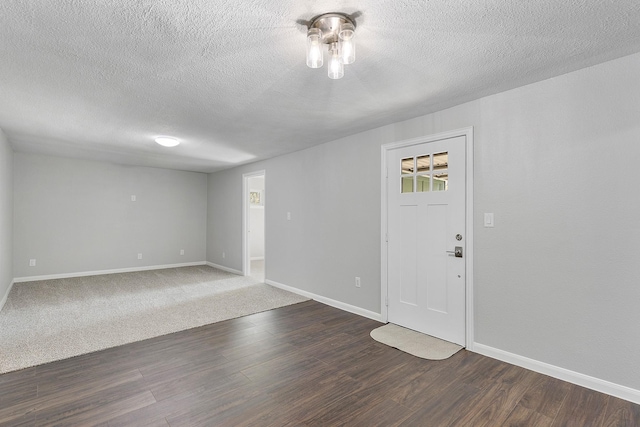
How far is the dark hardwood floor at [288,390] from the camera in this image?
76.0 inches

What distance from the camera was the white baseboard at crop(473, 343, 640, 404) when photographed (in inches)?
83.4

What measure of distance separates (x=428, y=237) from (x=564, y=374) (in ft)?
4.95

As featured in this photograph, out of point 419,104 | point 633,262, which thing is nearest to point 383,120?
point 419,104

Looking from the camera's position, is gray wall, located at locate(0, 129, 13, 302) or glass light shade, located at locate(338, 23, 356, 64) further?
gray wall, located at locate(0, 129, 13, 302)

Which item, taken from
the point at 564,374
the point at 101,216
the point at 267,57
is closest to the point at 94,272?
the point at 101,216

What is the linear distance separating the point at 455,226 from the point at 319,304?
2214mm

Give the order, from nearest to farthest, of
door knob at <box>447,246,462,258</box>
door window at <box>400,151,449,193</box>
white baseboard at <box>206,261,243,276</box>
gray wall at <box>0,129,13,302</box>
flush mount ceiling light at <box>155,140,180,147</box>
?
1. door knob at <box>447,246,462,258</box>
2. door window at <box>400,151,449,193</box>
3. gray wall at <box>0,129,13,302</box>
4. flush mount ceiling light at <box>155,140,180,147</box>
5. white baseboard at <box>206,261,243,276</box>

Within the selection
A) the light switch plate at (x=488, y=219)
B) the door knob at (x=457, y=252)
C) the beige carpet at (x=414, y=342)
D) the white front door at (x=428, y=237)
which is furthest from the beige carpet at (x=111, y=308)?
the light switch plate at (x=488, y=219)

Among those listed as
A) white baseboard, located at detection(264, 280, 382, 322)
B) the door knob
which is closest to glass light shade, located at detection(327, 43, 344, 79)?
the door knob

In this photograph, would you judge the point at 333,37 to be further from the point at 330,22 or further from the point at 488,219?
the point at 488,219

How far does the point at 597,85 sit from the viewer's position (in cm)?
225

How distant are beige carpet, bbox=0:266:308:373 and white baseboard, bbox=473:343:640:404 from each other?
255 cm

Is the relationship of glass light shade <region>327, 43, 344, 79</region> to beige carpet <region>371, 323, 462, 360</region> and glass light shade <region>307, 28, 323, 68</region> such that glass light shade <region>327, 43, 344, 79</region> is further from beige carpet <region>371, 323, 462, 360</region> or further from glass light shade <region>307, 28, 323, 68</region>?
beige carpet <region>371, 323, 462, 360</region>

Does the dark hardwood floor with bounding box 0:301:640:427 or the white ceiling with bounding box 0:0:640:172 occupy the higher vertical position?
the white ceiling with bounding box 0:0:640:172
